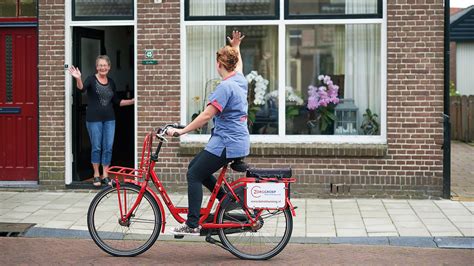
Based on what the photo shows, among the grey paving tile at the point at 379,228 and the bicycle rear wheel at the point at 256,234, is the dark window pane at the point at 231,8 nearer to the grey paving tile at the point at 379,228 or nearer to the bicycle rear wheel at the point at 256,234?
the grey paving tile at the point at 379,228

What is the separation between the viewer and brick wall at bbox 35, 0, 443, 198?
35.7ft

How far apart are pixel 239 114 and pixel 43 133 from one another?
193 inches

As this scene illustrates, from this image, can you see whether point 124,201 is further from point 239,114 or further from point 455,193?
point 455,193

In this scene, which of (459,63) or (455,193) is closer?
(455,193)

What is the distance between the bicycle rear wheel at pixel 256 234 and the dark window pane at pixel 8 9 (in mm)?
5916

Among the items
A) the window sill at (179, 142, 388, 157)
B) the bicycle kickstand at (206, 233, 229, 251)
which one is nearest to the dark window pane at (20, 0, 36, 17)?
the window sill at (179, 142, 388, 157)

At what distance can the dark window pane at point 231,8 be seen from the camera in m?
11.3

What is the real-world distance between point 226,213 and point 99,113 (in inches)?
174

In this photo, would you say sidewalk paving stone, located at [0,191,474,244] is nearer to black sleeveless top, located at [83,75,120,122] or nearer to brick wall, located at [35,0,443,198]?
brick wall, located at [35,0,443,198]

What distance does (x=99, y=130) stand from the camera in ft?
37.6

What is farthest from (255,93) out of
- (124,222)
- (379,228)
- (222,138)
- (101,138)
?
(124,222)

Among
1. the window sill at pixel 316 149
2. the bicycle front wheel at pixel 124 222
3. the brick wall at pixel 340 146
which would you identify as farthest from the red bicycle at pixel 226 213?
the brick wall at pixel 340 146

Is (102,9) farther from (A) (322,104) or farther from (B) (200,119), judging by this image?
(B) (200,119)

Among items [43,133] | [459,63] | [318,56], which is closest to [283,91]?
[318,56]
